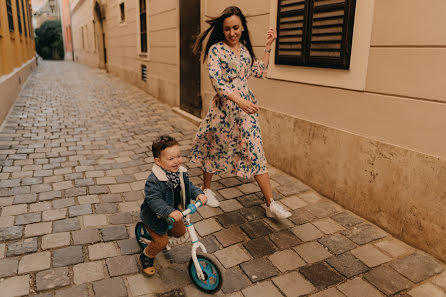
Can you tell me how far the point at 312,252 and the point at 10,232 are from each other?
107 inches

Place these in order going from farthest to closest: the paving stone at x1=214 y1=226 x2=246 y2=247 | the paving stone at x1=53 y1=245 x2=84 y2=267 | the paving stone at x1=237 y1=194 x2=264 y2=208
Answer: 1. the paving stone at x1=237 y1=194 x2=264 y2=208
2. the paving stone at x1=214 y1=226 x2=246 y2=247
3. the paving stone at x1=53 y1=245 x2=84 y2=267

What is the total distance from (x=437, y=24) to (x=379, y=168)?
4.30ft

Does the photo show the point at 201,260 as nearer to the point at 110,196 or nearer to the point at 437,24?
the point at 110,196

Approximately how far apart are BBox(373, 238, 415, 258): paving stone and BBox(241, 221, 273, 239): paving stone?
3.22 ft

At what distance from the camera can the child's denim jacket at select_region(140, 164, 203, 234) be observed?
2.37 meters

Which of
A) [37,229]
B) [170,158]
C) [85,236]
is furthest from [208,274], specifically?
[37,229]

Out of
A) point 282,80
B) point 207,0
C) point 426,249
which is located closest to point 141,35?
point 207,0

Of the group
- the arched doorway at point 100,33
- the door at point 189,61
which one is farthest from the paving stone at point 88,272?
the arched doorway at point 100,33

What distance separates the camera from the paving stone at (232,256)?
9.59ft

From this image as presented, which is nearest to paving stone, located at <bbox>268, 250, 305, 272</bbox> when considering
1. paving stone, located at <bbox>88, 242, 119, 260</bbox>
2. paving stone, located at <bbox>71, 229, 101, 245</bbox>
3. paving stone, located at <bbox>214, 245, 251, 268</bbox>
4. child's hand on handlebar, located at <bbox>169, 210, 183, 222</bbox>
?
paving stone, located at <bbox>214, 245, 251, 268</bbox>

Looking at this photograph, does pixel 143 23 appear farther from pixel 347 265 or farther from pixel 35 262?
pixel 347 265

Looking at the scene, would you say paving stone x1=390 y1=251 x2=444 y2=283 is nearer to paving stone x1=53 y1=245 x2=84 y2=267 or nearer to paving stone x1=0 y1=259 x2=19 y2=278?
paving stone x1=53 y1=245 x2=84 y2=267

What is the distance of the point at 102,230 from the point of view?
336 cm

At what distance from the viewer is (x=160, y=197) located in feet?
7.98
